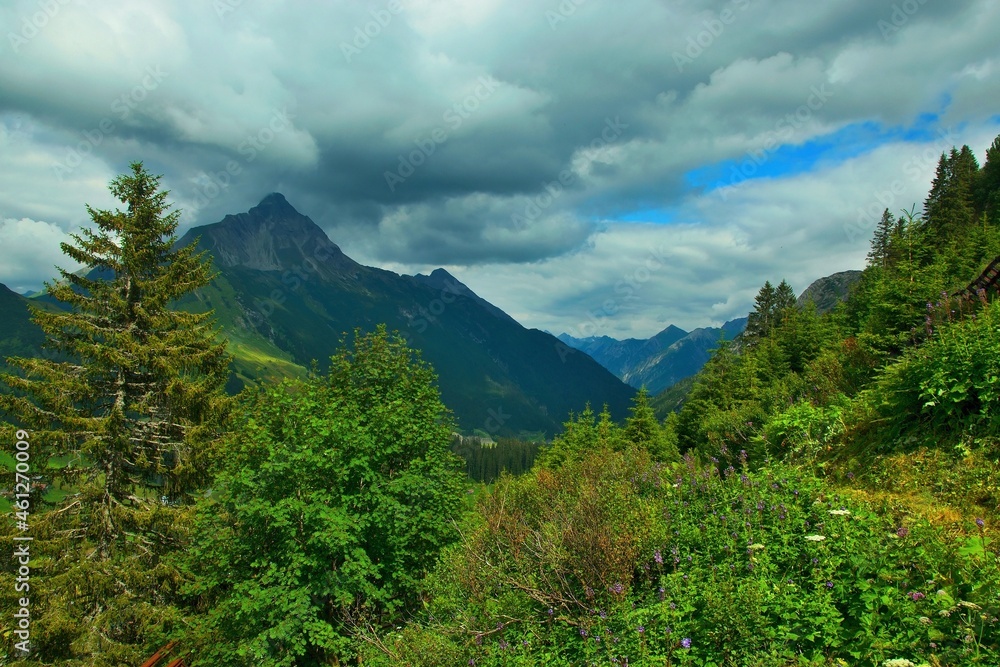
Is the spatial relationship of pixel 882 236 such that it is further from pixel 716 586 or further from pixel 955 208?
pixel 716 586

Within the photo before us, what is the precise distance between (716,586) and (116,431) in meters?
17.1

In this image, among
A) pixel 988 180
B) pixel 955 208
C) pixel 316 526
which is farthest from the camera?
pixel 988 180

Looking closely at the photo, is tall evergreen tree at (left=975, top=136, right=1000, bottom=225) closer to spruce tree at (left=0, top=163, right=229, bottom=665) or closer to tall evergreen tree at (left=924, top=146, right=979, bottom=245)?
tall evergreen tree at (left=924, top=146, right=979, bottom=245)

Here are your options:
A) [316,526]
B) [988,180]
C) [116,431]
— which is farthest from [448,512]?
[988,180]

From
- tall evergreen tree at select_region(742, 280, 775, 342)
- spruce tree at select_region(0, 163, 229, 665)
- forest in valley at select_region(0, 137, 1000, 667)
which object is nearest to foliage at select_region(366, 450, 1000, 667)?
forest in valley at select_region(0, 137, 1000, 667)

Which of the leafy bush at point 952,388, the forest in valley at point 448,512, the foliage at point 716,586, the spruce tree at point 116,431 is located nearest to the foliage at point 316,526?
the forest in valley at point 448,512

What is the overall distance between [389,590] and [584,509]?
7900mm

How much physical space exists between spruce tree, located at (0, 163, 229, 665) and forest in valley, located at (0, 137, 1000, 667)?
8cm

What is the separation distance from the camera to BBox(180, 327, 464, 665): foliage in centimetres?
1121

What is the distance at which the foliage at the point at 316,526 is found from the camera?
1121 cm

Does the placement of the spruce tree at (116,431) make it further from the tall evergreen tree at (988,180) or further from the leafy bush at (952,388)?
the tall evergreen tree at (988,180)

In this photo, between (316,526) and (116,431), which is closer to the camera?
(316,526)

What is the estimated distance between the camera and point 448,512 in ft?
47.8

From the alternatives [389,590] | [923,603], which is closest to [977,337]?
[923,603]
